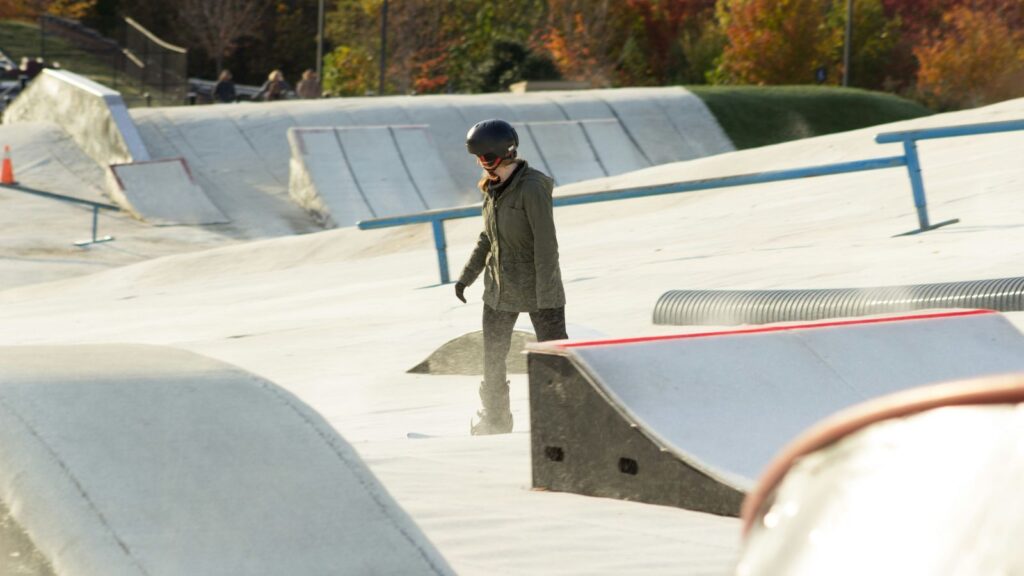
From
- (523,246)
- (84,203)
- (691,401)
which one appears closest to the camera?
(691,401)

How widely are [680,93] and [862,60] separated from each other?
1545 centimetres

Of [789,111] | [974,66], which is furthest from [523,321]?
[974,66]

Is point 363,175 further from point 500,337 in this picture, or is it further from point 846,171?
point 500,337

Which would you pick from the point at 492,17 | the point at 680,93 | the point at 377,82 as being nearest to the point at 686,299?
the point at 680,93

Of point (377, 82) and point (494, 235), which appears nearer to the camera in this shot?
A: point (494, 235)

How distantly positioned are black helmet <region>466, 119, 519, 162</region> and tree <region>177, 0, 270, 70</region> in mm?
41919

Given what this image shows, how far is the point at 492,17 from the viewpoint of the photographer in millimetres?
47656

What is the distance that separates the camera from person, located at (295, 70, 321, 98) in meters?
34.9

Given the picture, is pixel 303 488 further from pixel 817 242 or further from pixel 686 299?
pixel 817 242

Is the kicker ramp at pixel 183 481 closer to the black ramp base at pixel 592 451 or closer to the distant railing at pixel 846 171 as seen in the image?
the black ramp base at pixel 592 451

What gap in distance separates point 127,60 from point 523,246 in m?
35.1

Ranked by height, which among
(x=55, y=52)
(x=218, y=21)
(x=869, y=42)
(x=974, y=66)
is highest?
(x=869, y=42)

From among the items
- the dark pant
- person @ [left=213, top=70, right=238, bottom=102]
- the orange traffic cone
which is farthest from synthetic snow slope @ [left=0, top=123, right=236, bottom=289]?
the dark pant

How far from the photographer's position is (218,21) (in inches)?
1895
